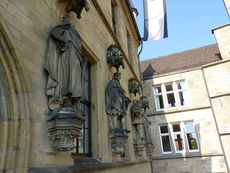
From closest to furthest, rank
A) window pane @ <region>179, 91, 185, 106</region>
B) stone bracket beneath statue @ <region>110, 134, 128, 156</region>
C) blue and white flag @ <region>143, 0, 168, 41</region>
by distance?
1. stone bracket beneath statue @ <region>110, 134, 128, 156</region>
2. blue and white flag @ <region>143, 0, 168, 41</region>
3. window pane @ <region>179, 91, 185, 106</region>

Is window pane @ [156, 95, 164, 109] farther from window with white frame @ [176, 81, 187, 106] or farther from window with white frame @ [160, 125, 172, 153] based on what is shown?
window with white frame @ [160, 125, 172, 153]

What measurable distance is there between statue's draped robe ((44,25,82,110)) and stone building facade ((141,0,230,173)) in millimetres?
12286

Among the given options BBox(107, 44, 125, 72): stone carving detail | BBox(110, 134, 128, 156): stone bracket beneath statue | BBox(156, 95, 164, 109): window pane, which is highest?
BBox(156, 95, 164, 109): window pane

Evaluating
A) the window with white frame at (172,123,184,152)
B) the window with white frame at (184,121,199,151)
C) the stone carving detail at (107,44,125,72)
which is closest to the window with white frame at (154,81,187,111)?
the window with white frame at (184,121,199,151)

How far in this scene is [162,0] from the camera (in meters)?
10.8

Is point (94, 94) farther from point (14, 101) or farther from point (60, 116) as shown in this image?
point (14, 101)

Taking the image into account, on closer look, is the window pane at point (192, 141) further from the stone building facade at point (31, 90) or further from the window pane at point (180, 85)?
the stone building facade at point (31, 90)

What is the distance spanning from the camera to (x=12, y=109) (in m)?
2.09

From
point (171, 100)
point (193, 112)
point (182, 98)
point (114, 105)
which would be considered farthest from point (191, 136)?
point (114, 105)

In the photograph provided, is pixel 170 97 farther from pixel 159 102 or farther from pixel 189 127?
pixel 189 127

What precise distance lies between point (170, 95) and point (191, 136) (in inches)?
139

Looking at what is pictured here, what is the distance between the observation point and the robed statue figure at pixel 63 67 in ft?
8.84

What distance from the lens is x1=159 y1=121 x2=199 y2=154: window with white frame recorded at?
1358cm

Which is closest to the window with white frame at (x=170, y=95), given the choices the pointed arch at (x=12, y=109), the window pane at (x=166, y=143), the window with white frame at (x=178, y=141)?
the window with white frame at (x=178, y=141)
